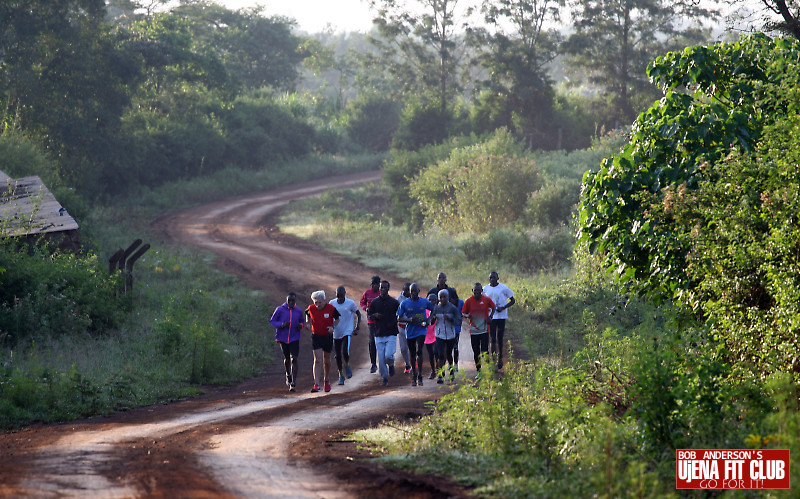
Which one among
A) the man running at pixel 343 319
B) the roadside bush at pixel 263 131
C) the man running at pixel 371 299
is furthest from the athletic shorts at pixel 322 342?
the roadside bush at pixel 263 131

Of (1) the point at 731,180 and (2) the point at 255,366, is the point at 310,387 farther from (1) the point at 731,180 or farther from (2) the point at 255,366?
(1) the point at 731,180

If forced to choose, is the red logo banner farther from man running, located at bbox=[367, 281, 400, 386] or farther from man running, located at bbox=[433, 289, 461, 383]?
man running, located at bbox=[367, 281, 400, 386]

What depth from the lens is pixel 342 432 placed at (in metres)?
10.4

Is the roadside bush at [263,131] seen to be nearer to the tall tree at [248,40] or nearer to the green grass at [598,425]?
the tall tree at [248,40]

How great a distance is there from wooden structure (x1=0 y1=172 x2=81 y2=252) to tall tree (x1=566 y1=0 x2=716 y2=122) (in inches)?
1607

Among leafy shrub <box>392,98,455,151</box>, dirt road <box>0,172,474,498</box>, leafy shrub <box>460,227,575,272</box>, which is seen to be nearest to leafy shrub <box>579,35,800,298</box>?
dirt road <box>0,172,474,498</box>

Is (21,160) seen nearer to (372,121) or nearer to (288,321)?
(288,321)

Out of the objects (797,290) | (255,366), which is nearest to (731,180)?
(797,290)

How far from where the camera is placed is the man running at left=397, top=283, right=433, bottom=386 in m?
14.0

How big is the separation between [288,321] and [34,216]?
9.70m

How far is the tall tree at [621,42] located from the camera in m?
52.6

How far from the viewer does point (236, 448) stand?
9.28 meters

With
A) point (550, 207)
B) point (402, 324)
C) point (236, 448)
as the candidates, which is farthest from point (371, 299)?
point (550, 207)

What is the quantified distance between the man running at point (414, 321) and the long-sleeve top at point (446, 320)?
356 millimetres
